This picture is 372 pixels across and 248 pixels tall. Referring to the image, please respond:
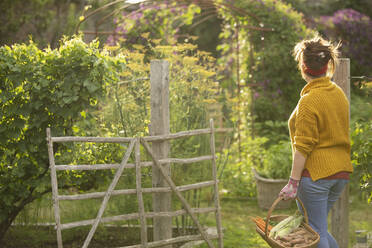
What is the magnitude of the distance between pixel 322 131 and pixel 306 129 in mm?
125

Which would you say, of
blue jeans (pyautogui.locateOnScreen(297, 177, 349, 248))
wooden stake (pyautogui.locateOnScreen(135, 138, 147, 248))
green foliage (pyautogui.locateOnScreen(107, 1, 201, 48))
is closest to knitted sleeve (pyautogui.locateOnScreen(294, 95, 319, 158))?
blue jeans (pyautogui.locateOnScreen(297, 177, 349, 248))

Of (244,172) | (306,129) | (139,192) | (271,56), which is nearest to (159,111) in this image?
(139,192)

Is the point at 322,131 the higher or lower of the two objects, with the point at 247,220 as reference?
higher

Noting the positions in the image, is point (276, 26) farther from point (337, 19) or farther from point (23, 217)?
point (23, 217)

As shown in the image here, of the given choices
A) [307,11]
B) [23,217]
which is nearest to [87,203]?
[23,217]

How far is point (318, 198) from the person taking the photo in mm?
2898

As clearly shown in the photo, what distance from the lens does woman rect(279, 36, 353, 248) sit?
285 cm

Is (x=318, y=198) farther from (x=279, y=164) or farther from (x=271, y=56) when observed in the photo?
(x=271, y=56)

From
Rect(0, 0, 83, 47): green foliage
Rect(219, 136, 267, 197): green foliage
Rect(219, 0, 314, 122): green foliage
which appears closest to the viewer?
Rect(219, 136, 267, 197): green foliage

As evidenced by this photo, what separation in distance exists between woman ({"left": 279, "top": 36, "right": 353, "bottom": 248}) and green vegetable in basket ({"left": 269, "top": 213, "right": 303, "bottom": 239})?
0.09 m

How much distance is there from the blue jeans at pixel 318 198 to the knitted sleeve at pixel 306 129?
0.67 ft

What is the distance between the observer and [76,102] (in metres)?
3.73

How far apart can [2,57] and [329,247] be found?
2.87 metres

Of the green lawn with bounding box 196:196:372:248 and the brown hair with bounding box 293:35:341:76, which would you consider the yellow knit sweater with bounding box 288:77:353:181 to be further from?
the green lawn with bounding box 196:196:372:248
